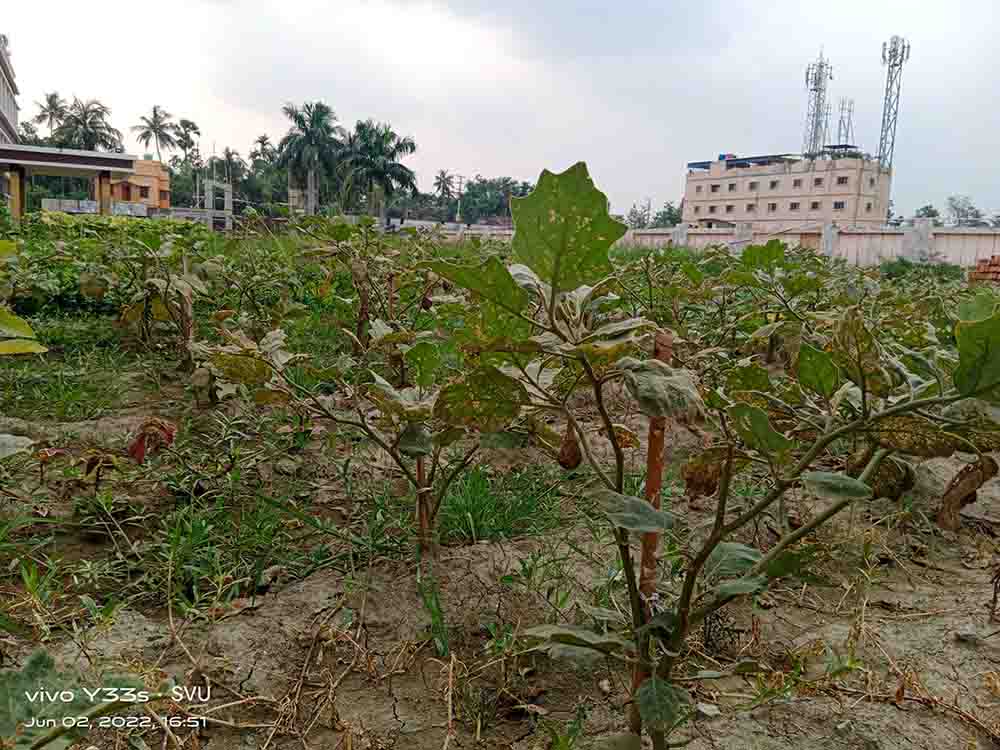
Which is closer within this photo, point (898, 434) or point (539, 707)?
point (898, 434)

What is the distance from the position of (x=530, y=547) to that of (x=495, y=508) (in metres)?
0.18

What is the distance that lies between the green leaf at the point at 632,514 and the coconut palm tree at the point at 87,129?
279 ft

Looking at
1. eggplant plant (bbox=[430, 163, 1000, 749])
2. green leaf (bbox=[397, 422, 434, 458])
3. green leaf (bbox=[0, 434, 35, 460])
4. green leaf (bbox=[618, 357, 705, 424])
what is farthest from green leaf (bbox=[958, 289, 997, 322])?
green leaf (bbox=[0, 434, 35, 460])

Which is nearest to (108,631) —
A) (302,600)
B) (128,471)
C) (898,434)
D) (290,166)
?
(302,600)

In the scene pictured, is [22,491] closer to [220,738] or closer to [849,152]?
[220,738]

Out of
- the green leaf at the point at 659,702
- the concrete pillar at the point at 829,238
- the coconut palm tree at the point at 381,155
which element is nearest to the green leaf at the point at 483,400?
the green leaf at the point at 659,702

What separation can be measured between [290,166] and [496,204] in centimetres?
3025

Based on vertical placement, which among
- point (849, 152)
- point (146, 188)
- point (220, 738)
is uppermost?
point (849, 152)

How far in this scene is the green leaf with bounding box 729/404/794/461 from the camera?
886 millimetres

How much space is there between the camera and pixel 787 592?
179 cm

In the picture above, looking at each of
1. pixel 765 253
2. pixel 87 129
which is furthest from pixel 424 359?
pixel 87 129

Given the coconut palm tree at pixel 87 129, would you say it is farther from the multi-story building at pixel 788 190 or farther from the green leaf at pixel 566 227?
the green leaf at pixel 566 227

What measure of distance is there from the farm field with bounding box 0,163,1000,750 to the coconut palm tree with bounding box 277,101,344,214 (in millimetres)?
67987

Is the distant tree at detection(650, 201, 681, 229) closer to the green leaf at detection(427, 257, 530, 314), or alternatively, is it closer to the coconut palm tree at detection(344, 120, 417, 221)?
the coconut palm tree at detection(344, 120, 417, 221)
